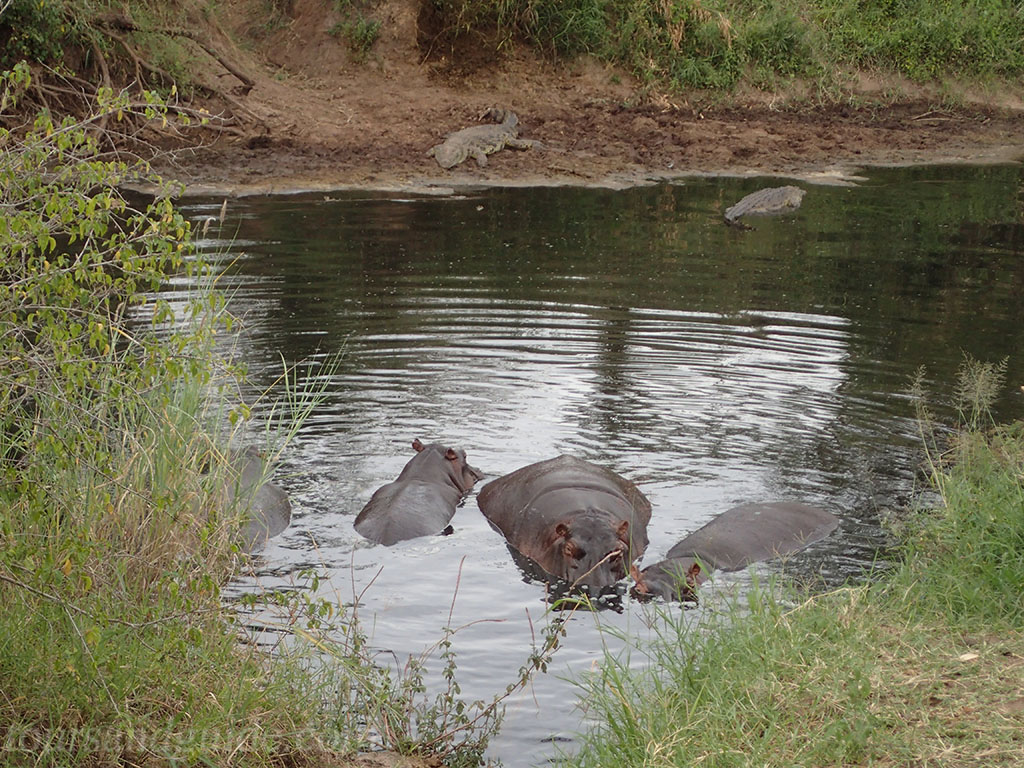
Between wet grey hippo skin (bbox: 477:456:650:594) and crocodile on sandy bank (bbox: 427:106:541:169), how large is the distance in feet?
36.1

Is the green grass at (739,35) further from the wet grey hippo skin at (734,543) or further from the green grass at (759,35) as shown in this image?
the wet grey hippo skin at (734,543)

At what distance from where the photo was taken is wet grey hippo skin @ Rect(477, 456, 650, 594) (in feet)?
18.8

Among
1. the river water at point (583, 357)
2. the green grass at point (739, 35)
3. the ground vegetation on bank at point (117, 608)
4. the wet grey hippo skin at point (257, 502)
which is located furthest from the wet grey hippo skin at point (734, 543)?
the green grass at point (739, 35)

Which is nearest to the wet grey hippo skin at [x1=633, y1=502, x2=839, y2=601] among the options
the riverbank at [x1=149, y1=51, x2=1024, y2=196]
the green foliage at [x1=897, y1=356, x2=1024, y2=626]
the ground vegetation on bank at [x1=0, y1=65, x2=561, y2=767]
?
the green foliage at [x1=897, y1=356, x2=1024, y2=626]

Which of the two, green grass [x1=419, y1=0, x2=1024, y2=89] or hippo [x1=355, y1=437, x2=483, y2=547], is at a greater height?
green grass [x1=419, y1=0, x2=1024, y2=89]

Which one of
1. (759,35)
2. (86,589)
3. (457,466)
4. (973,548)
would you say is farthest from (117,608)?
(759,35)

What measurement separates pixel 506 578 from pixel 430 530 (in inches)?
22.0

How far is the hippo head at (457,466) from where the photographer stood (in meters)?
6.83

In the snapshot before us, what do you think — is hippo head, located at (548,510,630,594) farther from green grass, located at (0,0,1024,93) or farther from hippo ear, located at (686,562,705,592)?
green grass, located at (0,0,1024,93)

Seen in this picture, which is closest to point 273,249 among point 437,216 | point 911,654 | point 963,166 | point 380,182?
point 437,216

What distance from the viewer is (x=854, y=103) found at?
21.8 meters

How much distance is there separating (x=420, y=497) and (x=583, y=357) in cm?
306

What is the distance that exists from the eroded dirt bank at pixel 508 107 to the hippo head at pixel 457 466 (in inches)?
367

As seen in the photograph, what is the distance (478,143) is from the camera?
694 inches
